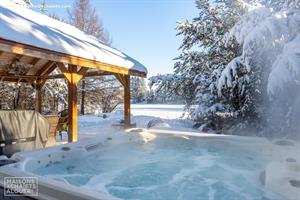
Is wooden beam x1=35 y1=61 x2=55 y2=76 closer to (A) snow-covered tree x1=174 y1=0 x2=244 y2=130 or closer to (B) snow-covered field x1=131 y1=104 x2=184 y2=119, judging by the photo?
(A) snow-covered tree x1=174 y1=0 x2=244 y2=130

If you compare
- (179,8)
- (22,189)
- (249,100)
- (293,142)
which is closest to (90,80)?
(179,8)

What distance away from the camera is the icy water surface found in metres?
3.55

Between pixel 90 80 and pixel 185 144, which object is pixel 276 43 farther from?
pixel 90 80

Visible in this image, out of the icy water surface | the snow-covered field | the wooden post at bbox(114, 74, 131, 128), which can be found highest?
the wooden post at bbox(114, 74, 131, 128)

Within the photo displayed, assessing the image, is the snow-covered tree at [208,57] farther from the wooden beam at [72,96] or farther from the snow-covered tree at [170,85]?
the wooden beam at [72,96]

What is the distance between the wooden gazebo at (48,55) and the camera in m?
4.32

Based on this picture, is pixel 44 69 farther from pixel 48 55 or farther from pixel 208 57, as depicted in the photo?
pixel 208 57

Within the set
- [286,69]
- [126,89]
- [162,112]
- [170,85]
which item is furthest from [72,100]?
[162,112]

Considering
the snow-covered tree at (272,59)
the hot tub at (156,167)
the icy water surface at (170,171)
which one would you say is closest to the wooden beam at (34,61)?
the hot tub at (156,167)

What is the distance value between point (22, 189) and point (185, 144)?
383cm

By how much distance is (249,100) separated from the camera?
7.67 m

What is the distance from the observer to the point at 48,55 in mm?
A: 4730

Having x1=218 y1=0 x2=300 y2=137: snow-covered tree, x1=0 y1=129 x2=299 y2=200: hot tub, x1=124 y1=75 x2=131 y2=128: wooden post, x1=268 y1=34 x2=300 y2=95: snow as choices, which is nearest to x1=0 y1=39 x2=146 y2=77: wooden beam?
x1=124 y1=75 x2=131 y2=128: wooden post

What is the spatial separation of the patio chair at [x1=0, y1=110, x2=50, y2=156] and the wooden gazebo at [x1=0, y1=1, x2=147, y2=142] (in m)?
0.93
